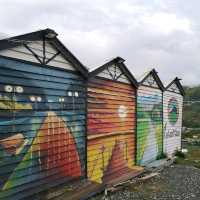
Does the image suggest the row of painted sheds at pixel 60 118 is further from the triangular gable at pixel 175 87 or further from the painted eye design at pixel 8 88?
the triangular gable at pixel 175 87

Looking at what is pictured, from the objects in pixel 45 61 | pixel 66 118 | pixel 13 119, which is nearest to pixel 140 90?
pixel 66 118

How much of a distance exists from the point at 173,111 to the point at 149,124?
164 inches

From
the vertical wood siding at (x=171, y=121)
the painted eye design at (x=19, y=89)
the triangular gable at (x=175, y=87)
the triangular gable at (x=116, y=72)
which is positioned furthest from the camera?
the triangular gable at (x=175, y=87)

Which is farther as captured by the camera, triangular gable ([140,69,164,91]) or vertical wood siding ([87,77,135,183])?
triangular gable ([140,69,164,91])

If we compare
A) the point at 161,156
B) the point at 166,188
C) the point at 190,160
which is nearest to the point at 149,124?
the point at 161,156

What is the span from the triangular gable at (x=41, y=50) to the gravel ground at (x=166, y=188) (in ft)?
12.4

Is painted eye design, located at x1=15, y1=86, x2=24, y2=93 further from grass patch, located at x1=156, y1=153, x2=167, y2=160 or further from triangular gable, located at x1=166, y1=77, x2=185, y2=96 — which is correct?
triangular gable, located at x1=166, y1=77, x2=185, y2=96

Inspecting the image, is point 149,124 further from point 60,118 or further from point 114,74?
point 60,118

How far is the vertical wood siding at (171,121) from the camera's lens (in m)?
17.2

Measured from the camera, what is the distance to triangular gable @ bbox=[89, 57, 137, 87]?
10.5 meters

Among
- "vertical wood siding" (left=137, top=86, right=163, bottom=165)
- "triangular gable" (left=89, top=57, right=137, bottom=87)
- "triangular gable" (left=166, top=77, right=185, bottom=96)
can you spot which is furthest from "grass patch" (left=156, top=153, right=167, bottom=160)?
"triangular gable" (left=89, top=57, right=137, bottom=87)

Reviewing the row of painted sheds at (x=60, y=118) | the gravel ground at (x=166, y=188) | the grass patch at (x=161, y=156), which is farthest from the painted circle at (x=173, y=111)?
the gravel ground at (x=166, y=188)

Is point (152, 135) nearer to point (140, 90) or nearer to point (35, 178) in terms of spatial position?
point (140, 90)

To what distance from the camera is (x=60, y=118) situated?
325 inches
